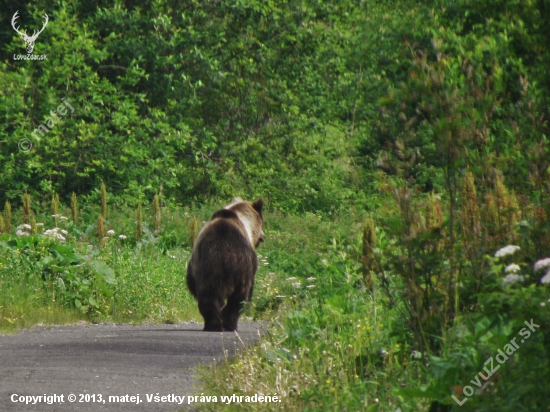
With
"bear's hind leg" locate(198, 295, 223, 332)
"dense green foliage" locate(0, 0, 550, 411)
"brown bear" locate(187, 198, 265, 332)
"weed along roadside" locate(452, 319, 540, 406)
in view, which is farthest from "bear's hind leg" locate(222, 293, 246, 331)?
"weed along roadside" locate(452, 319, 540, 406)

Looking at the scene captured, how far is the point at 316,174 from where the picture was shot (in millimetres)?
30953

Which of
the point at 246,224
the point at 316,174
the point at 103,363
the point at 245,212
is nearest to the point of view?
the point at 103,363

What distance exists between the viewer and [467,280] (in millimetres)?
6332

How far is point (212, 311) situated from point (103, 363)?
145 inches

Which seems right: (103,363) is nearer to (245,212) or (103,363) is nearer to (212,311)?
(212,311)

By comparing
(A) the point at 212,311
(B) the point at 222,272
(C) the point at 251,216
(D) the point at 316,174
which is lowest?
(D) the point at 316,174

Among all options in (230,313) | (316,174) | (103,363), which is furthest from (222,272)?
(316,174)

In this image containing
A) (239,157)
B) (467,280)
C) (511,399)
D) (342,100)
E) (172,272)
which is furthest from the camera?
(342,100)

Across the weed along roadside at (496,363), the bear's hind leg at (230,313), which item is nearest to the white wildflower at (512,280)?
the weed along roadside at (496,363)

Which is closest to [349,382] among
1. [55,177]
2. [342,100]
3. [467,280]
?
[467,280]

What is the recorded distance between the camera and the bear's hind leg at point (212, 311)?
41.9 ft

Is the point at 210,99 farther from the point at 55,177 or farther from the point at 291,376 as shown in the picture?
the point at 291,376

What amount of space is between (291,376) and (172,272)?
10708mm

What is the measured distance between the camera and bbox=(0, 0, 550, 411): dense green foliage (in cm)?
612
